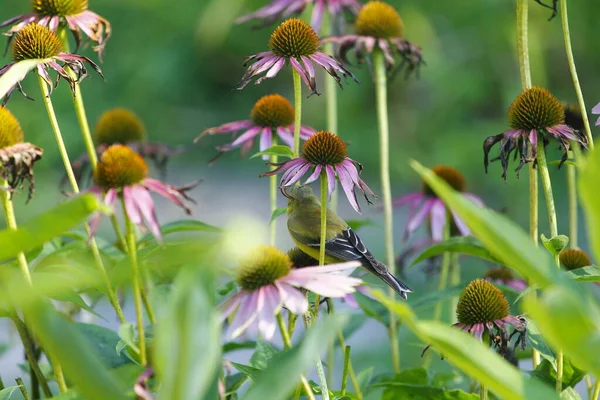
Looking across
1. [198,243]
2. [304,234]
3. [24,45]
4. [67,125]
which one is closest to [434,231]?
[304,234]

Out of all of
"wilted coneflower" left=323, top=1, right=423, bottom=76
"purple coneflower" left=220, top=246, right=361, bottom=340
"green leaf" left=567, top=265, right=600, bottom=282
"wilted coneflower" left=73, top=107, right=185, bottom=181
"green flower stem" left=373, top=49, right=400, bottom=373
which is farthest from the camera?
"wilted coneflower" left=73, top=107, right=185, bottom=181

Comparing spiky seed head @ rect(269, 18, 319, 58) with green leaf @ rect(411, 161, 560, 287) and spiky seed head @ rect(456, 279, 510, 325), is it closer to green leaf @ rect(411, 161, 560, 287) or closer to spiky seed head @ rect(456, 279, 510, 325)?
spiky seed head @ rect(456, 279, 510, 325)

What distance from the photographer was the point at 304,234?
84cm

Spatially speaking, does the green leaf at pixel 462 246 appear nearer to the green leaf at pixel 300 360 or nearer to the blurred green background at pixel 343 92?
the green leaf at pixel 300 360

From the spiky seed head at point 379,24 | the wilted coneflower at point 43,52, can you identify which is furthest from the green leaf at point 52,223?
the spiky seed head at point 379,24

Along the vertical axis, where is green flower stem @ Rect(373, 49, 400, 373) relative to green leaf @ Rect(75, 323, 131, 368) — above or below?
above

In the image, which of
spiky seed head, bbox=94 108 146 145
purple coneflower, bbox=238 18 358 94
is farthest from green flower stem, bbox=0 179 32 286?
spiky seed head, bbox=94 108 146 145

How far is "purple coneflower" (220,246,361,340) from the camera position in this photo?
54 cm

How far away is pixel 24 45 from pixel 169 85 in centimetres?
380

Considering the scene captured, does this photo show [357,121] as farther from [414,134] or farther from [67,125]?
[67,125]

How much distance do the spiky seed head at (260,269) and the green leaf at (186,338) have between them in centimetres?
21

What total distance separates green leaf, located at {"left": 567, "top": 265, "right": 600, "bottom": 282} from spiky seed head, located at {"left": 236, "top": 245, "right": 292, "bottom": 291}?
A: 228 mm

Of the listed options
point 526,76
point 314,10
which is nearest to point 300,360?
point 526,76

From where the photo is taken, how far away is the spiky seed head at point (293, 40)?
832 millimetres
